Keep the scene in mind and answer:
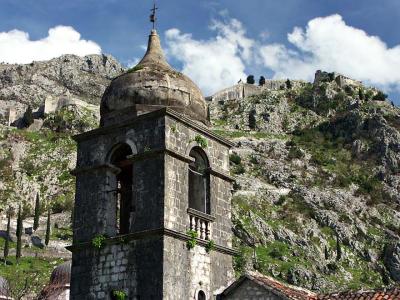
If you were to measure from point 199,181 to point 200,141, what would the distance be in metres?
1.12

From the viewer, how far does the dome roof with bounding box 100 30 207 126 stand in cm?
1848

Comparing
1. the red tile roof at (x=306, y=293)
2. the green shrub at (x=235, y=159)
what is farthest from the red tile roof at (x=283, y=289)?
the green shrub at (x=235, y=159)

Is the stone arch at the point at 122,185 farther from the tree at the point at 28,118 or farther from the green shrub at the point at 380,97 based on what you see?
the green shrub at the point at 380,97

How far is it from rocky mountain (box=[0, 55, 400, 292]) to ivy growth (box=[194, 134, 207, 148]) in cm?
5814

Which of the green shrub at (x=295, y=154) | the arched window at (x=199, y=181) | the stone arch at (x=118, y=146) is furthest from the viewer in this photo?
the green shrub at (x=295, y=154)

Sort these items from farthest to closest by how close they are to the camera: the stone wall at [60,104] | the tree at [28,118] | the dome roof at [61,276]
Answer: the stone wall at [60,104]
the tree at [28,118]
the dome roof at [61,276]

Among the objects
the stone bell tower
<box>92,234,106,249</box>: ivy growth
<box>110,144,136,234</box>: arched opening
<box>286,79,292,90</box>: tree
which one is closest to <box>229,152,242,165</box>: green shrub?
<box>286,79,292,90</box>: tree

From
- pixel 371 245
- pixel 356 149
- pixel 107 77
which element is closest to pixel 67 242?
pixel 371 245

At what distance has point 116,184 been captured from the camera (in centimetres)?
1870

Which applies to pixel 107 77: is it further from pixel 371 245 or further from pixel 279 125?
pixel 371 245

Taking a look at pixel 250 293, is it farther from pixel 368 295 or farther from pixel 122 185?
pixel 122 185

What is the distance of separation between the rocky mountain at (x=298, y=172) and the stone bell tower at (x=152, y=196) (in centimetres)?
5779

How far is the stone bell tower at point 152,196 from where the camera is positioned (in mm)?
16750

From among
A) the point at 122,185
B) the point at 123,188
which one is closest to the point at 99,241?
the point at 123,188
